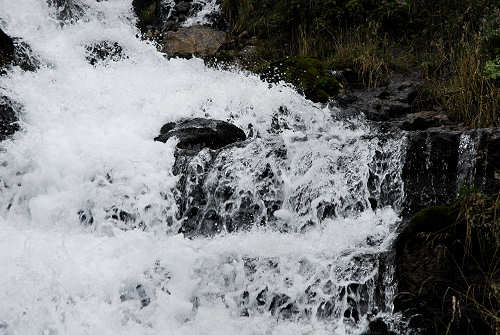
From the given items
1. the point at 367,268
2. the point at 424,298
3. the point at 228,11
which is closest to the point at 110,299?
the point at 367,268

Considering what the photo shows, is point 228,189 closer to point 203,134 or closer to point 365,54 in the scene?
point 203,134

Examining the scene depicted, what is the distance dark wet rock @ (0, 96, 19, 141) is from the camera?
574cm

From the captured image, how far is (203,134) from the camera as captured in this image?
222 inches

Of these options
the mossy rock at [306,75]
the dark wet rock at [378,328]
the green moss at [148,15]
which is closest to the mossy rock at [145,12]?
the green moss at [148,15]

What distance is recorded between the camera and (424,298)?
3236 millimetres

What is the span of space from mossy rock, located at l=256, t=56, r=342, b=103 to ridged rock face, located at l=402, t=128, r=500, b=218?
261 centimetres

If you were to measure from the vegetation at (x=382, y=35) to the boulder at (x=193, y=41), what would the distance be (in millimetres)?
422

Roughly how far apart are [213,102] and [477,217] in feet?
14.0

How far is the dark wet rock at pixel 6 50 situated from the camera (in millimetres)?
6920

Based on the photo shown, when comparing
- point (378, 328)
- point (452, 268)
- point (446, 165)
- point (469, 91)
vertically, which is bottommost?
point (378, 328)

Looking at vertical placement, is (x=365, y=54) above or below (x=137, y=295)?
above

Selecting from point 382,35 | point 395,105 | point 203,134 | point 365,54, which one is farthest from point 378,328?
point 382,35

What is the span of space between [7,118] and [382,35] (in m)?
5.93

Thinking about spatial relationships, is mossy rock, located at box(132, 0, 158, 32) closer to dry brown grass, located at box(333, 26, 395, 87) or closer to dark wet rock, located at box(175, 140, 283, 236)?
dry brown grass, located at box(333, 26, 395, 87)
